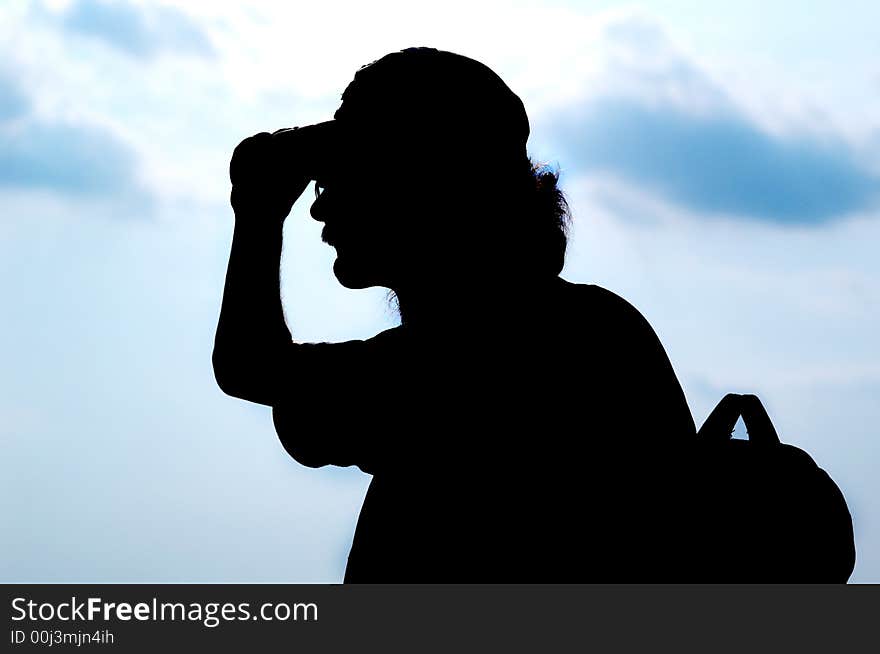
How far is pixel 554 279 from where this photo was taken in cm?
405

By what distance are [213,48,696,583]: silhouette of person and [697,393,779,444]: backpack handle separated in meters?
0.10

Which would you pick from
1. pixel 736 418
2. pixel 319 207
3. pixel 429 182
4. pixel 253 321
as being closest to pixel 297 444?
pixel 253 321

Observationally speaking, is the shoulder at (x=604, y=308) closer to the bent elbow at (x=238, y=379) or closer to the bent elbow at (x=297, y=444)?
the bent elbow at (x=297, y=444)

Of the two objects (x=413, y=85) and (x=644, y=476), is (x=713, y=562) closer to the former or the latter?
(x=644, y=476)

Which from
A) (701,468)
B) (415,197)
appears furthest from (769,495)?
(415,197)

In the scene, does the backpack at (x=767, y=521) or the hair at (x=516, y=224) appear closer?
the backpack at (x=767, y=521)

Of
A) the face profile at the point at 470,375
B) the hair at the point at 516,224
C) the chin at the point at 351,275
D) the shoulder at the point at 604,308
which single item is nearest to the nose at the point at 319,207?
the face profile at the point at 470,375

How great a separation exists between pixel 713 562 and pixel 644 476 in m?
0.34

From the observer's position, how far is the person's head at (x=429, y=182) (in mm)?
3953

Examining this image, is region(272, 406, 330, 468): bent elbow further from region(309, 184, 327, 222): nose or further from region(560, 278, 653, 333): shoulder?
region(560, 278, 653, 333): shoulder

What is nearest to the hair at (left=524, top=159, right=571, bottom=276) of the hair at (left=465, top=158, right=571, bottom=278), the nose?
the hair at (left=465, top=158, right=571, bottom=278)

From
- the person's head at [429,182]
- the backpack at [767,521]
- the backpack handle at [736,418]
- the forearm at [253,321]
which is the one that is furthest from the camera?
the forearm at [253,321]

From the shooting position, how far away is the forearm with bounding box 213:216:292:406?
13.4ft

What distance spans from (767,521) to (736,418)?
0.39 metres
